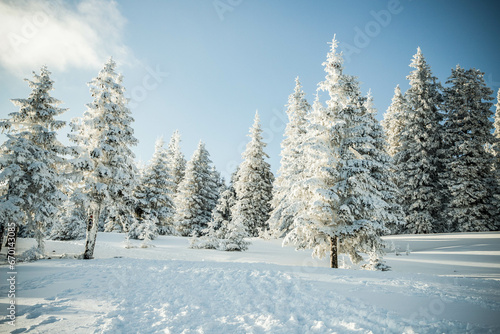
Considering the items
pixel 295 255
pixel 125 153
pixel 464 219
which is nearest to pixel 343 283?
pixel 295 255

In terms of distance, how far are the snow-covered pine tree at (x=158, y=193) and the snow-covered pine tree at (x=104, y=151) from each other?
1219 centimetres

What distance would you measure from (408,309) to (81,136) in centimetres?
1731

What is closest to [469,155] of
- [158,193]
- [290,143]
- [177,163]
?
[290,143]

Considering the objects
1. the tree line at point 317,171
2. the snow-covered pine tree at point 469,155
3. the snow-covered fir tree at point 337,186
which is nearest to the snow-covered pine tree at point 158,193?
the tree line at point 317,171

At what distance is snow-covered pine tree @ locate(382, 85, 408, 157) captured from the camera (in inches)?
1088

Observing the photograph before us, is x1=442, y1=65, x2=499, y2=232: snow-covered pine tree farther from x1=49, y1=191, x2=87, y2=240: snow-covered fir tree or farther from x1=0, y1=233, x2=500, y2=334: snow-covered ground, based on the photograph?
x1=49, y1=191, x2=87, y2=240: snow-covered fir tree

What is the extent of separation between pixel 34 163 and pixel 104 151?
3.39 metres

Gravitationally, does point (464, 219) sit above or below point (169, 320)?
above

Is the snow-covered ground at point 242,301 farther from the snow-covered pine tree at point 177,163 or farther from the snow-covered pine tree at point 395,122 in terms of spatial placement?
the snow-covered pine tree at point 177,163

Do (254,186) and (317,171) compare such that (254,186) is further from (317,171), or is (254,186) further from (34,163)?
(34,163)

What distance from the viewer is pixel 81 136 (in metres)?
14.1

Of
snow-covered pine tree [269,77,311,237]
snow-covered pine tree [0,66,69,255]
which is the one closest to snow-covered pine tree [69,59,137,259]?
snow-covered pine tree [0,66,69,255]

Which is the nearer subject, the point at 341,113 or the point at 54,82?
the point at 341,113

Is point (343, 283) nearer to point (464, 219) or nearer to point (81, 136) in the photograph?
point (81, 136)
